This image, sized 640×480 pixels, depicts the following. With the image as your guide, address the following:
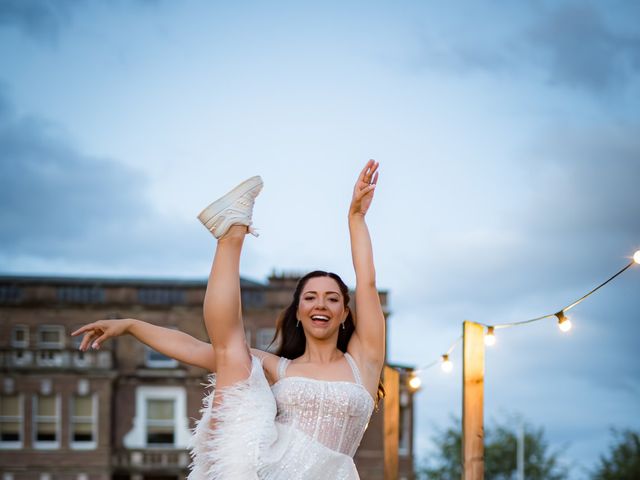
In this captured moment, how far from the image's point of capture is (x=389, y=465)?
1489cm

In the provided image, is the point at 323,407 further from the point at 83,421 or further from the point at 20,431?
the point at 20,431

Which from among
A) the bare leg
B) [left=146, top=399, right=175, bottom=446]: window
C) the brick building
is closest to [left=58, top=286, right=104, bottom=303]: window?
the brick building

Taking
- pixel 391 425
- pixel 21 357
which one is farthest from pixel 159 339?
pixel 21 357

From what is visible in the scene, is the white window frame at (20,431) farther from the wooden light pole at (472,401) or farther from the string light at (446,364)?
the wooden light pole at (472,401)

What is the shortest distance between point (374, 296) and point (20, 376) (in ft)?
96.3

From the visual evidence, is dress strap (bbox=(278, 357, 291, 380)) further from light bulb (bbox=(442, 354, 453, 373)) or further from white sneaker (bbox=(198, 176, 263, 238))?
light bulb (bbox=(442, 354, 453, 373))

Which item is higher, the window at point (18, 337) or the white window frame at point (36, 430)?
the window at point (18, 337)

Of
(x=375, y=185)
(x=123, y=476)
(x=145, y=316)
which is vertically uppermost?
(x=145, y=316)

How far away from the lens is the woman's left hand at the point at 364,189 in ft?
17.9

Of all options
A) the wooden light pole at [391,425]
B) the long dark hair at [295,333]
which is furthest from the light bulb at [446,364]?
the long dark hair at [295,333]

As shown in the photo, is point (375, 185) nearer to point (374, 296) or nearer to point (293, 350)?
point (374, 296)

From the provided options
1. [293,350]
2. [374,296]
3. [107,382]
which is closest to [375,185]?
[374,296]

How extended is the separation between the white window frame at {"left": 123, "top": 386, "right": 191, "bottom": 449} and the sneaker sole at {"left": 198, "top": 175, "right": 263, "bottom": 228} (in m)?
29.4

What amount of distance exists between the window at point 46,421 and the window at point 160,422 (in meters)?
2.51
